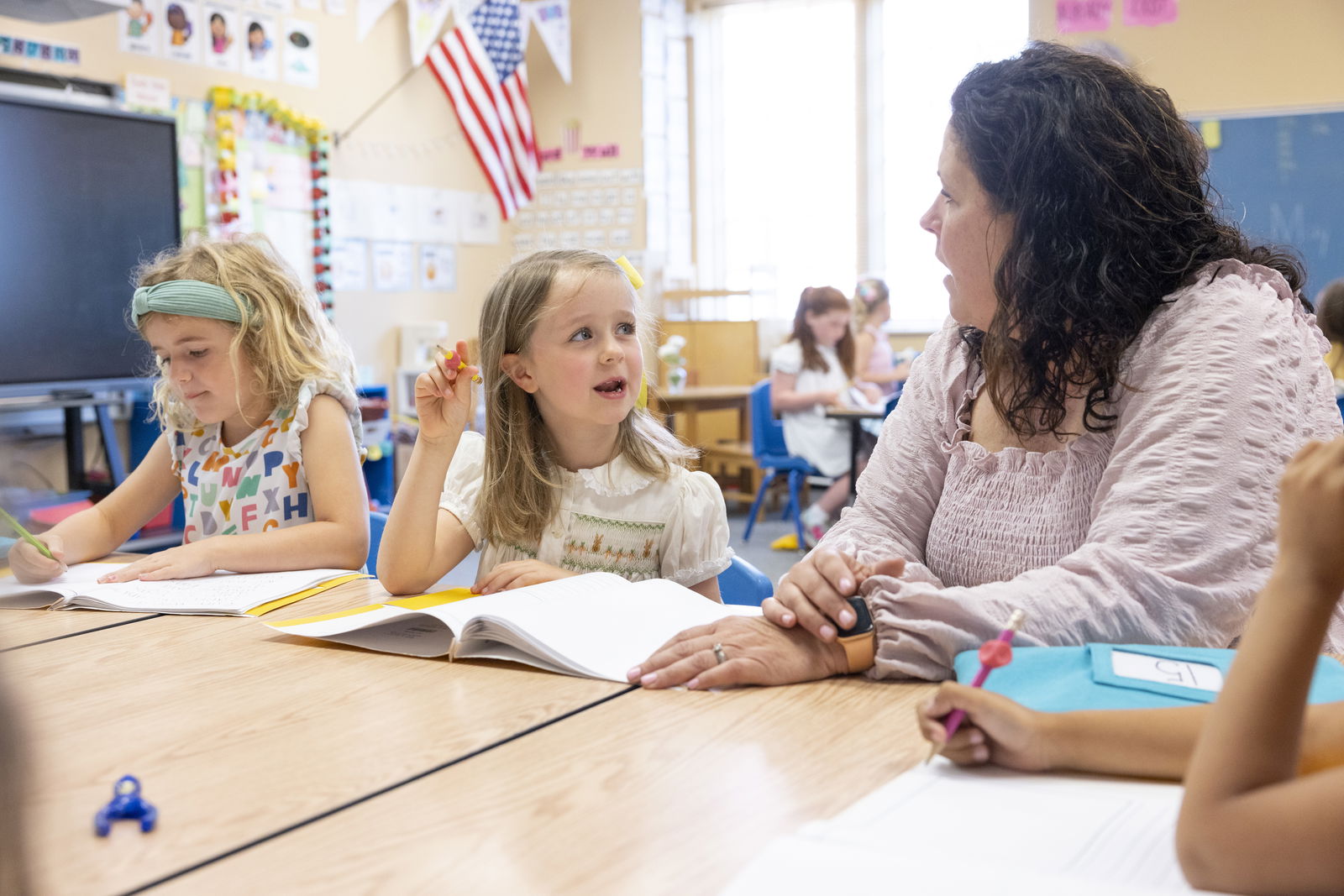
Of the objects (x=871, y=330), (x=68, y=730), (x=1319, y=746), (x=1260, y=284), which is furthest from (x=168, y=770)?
(x=871, y=330)

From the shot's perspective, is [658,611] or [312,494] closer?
[658,611]

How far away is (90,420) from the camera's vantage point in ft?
13.4

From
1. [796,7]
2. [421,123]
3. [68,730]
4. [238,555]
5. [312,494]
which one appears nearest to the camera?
[68,730]

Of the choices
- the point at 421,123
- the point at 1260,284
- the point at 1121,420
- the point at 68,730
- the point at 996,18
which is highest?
the point at 996,18

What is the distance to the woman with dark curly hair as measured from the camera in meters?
0.98

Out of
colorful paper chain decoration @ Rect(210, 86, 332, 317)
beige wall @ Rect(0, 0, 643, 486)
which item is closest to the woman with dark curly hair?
colorful paper chain decoration @ Rect(210, 86, 332, 317)

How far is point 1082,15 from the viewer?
19.1 ft

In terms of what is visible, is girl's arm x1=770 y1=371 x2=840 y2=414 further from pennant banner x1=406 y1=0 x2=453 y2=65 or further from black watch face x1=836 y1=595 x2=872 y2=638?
black watch face x1=836 y1=595 x2=872 y2=638

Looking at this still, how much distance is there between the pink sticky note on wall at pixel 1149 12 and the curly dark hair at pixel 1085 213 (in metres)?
5.13

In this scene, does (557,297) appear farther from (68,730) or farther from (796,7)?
(796,7)

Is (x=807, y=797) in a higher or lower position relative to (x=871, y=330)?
lower

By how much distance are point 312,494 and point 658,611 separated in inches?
30.3

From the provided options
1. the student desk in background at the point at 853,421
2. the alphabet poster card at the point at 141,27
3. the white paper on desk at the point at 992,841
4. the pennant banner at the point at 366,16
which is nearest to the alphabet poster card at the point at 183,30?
the alphabet poster card at the point at 141,27

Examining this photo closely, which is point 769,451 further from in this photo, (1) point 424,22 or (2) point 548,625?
(2) point 548,625
